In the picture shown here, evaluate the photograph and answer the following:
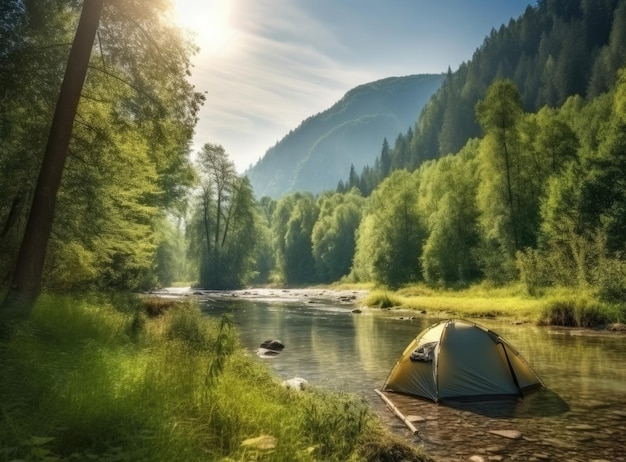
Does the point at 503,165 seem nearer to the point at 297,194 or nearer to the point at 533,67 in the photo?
the point at 297,194

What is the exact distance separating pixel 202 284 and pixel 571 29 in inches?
4291

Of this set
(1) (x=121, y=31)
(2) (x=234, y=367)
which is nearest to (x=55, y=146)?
(1) (x=121, y=31)

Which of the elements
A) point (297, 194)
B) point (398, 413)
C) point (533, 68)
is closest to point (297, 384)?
point (398, 413)

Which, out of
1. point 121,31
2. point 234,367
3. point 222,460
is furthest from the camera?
point 121,31

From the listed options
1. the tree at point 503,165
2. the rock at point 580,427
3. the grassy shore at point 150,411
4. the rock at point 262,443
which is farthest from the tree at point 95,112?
the tree at point 503,165

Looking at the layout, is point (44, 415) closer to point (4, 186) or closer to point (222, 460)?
point (222, 460)

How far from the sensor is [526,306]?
30312mm

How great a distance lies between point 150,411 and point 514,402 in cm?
939

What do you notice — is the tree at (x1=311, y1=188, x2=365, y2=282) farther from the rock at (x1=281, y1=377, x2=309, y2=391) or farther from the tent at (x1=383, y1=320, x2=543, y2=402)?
the rock at (x1=281, y1=377, x2=309, y2=391)

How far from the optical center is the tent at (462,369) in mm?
11969

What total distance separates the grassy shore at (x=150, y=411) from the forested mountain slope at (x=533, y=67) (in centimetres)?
9733

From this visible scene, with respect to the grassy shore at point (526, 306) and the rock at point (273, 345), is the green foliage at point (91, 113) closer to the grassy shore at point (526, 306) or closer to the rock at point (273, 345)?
the rock at point (273, 345)

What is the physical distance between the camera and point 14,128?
13.5 m

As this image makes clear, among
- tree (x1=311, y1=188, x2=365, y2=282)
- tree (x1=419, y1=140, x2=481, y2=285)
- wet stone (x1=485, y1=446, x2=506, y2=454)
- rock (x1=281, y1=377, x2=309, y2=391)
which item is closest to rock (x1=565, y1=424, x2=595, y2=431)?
wet stone (x1=485, y1=446, x2=506, y2=454)
